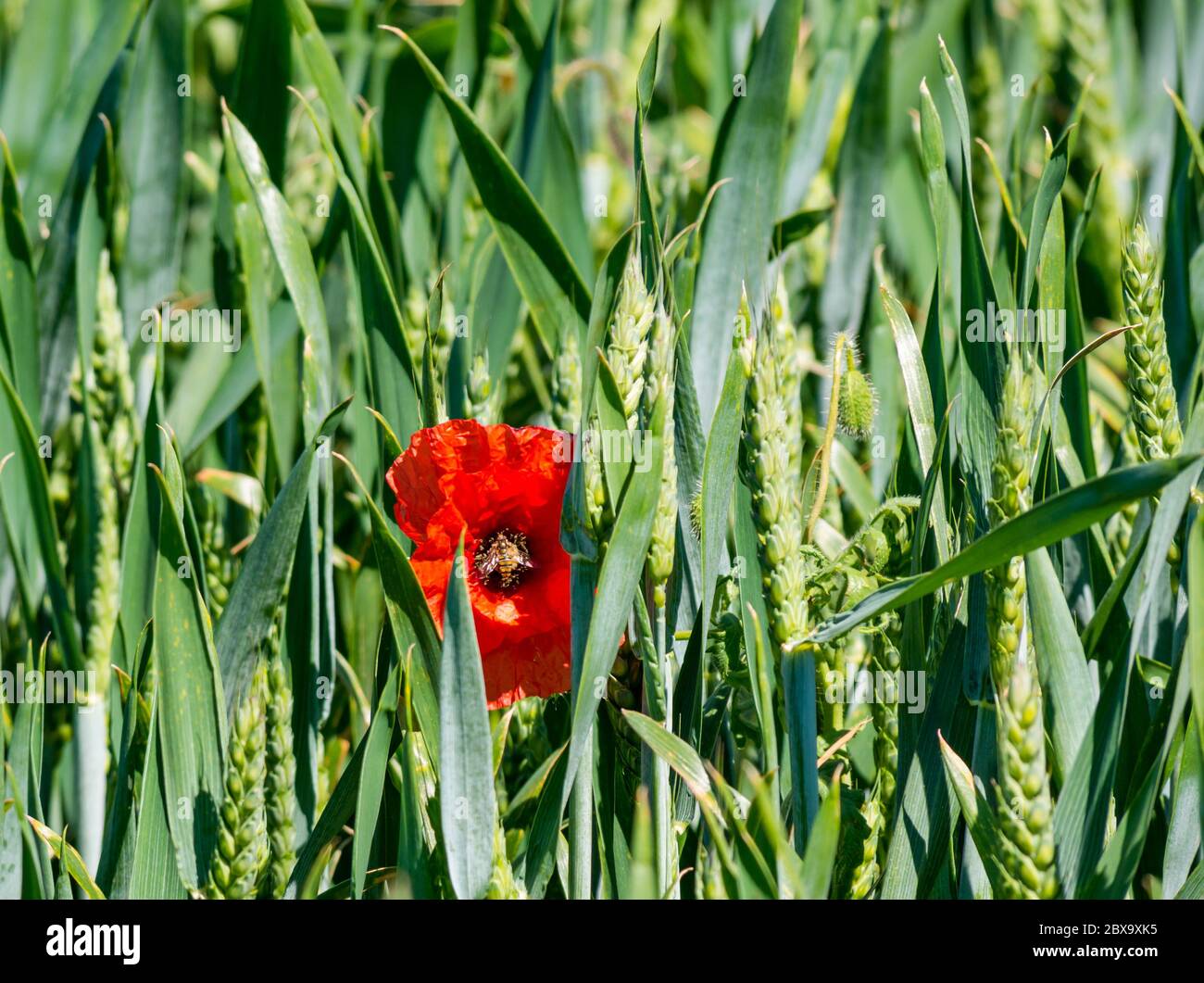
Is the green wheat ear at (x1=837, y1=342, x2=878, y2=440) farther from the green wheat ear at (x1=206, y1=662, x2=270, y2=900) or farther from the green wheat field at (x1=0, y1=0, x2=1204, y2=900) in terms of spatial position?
the green wheat ear at (x1=206, y1=662, x2=270, y2=900)

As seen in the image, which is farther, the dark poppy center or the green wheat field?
the dark poppy center

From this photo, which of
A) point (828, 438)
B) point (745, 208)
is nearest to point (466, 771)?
point (828, 438)

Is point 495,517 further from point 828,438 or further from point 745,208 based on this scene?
point 745,208

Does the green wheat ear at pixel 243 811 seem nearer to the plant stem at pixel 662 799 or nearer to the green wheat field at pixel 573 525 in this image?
the green wheat field at pixel 573 525

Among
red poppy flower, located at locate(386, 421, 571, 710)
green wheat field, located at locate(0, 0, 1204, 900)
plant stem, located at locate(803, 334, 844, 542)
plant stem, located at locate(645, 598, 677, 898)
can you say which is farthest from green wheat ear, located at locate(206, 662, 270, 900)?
plant stem, located at locate(803, 334, 844, 542)

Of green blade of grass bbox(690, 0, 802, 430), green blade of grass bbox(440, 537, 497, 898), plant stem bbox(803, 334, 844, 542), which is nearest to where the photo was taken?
green blade of grass bbox(440, 537, 497, 898)

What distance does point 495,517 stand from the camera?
27.2 inches

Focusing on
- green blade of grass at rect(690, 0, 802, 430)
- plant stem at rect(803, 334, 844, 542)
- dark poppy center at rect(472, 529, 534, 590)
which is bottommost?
dark poppy center at rect(472, 529, 534, 590)

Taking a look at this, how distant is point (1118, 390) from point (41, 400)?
1138 mm

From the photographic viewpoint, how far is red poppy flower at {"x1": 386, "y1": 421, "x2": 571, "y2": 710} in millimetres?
651

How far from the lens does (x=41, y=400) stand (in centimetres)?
104

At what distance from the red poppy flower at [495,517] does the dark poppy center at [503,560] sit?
0.02 m

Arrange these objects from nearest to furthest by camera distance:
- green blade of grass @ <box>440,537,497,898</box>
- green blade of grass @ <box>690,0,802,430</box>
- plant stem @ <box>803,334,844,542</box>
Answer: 1. green blade of grass @ <box>440,537,497,898</box>
2. plant stem @ <box>803,334,844,542</box>
3. green blade of grass @ <box>690,0,802,430</box>

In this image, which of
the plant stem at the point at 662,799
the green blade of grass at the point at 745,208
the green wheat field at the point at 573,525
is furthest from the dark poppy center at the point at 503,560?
the green blade of grass at the point at 745,208
